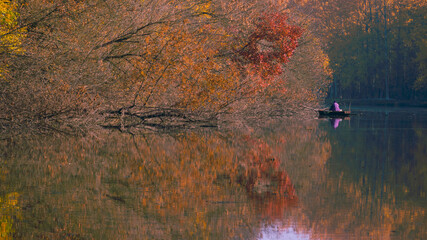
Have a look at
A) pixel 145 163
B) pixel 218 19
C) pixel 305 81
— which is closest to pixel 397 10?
pixel 305 81

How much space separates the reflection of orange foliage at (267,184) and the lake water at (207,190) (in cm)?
2

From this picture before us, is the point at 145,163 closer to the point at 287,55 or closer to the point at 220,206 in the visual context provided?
the point at 220,206

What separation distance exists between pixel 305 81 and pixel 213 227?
35.4 m

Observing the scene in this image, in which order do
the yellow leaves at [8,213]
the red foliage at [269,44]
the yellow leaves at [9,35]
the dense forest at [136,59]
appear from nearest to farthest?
the yellow leaves at [8,213] < the yellow leaves at [9,35] < the dense forest at [136,59] < the red foliage at [269,44]

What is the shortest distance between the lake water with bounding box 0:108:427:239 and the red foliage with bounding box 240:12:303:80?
13.0m

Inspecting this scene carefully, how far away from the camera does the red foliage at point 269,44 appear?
32531 mm

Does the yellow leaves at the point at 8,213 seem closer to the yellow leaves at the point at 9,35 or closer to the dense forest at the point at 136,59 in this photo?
the dense forest at the point at 136,59

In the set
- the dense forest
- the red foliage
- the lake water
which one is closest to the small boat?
the dense forest

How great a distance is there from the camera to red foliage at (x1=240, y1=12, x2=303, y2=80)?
3253 cm

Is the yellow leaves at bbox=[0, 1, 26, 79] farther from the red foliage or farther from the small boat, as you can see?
Answer: the small boat

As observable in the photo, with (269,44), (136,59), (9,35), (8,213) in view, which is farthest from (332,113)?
(8,213)

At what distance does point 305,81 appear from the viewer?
42.8m

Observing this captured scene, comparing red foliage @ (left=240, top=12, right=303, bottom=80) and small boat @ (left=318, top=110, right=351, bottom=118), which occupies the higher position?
red foliage @ (left=240, top=12, right=303, bottom=80)

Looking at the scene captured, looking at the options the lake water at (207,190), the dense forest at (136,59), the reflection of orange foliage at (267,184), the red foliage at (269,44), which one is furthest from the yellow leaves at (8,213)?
the red foliage at (269,44)
